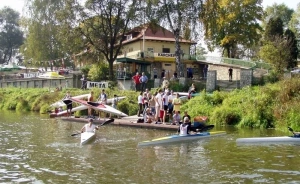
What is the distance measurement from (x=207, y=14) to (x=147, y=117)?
20.1 meters

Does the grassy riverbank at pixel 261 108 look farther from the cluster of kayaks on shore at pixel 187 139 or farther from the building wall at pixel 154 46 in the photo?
the building wall at pixel 154 46

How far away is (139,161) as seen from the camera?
51.3ft

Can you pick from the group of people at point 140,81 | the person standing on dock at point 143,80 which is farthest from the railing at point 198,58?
the person standing on dock at point 143,80

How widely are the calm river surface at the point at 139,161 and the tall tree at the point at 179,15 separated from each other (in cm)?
2217

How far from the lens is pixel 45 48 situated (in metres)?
70.6

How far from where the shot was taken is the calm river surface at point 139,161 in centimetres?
1309

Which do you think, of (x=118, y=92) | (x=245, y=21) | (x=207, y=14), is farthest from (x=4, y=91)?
(x=245, y=21)

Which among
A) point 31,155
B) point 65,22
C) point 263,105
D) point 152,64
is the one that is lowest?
point 31,155

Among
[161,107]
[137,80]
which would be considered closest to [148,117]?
[161,107]

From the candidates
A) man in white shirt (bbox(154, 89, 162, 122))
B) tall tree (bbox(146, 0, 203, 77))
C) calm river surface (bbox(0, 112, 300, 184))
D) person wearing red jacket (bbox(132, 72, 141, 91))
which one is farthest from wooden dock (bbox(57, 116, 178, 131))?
tall tree (bbox(146, 0, 203, 77))

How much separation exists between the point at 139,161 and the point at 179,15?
2898cm

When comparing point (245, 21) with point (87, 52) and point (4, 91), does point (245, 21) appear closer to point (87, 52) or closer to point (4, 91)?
point (87, 52)

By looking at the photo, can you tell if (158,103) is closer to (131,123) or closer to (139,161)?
(131,123)

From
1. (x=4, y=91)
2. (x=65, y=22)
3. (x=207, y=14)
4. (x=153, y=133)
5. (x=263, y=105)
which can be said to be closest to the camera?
(x=153, y=133)
